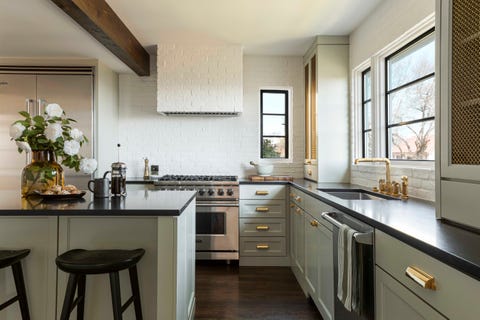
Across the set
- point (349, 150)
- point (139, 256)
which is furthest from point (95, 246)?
point (349, 150)

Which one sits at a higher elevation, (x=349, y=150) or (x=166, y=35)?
(x=166, y=35)

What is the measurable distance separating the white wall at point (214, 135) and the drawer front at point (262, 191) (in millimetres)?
655

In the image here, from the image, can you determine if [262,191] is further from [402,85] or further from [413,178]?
[402,85]

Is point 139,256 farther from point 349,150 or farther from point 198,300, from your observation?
point 349,150

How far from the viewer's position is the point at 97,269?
1289 millimetres

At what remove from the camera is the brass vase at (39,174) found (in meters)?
1.86

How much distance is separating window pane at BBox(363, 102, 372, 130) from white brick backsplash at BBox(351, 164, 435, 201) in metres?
0.46

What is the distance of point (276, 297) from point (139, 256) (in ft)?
5.30

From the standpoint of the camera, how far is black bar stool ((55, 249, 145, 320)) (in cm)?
129

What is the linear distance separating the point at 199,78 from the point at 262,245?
6.89ft

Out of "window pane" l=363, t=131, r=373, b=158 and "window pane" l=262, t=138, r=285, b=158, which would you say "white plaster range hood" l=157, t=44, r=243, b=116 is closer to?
"window pane" l=262, t=138, r=285, b=158

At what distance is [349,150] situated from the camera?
11.0 ft

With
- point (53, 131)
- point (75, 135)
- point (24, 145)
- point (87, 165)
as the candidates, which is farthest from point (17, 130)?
point (87, 165)

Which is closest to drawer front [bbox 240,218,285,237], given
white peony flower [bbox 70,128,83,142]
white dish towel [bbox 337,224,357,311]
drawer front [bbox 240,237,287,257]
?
drawer front [bbox 240,237,287,257]
